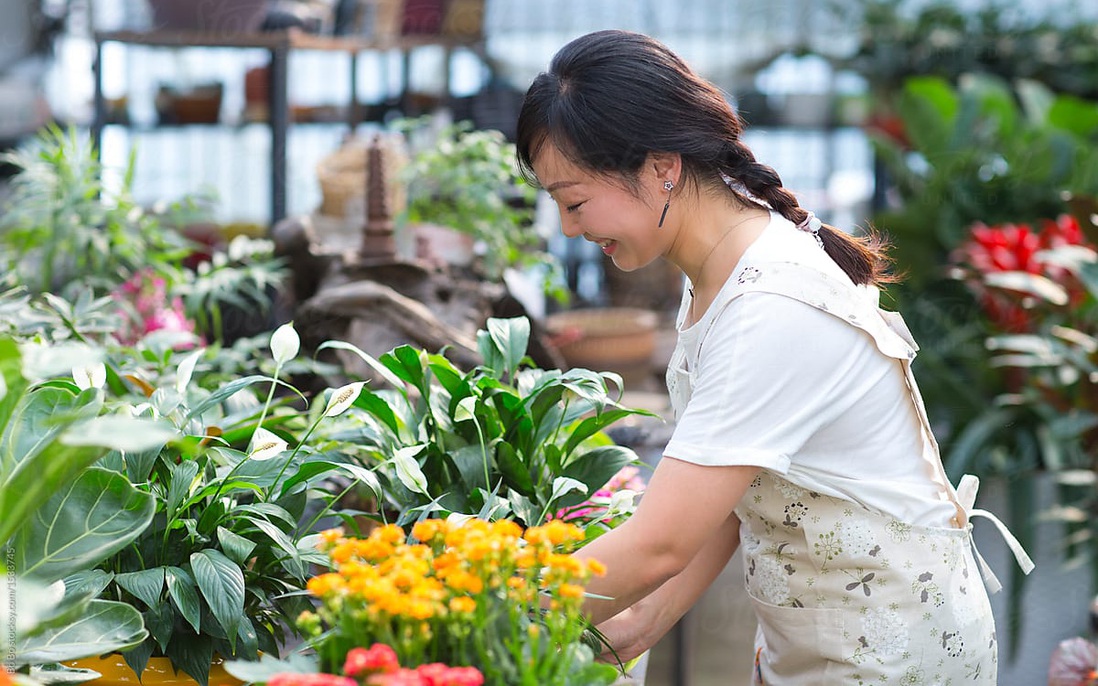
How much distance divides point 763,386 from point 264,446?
548 mm

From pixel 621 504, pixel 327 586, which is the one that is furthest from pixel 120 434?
pixel 621 504

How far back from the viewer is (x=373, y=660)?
0.74 meters

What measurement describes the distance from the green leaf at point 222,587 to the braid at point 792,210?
2.19ft

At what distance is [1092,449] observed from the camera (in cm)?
297

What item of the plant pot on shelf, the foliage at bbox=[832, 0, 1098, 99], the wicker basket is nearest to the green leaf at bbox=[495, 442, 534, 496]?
the wicker basket

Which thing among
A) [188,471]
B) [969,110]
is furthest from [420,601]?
[969,110]

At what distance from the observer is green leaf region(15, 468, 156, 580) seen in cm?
94

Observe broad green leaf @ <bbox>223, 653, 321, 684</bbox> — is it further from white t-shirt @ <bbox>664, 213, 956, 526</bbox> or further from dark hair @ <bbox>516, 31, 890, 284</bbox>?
dark hair @ <bbox>516, 31, 890, 284</bbox>

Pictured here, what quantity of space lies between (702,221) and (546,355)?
1116mm

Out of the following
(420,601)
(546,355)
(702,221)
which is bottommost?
(546,355)

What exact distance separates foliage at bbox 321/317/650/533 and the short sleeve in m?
0.22

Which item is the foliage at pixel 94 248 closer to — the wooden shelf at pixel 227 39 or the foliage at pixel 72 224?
the foliage at pixel 72 224

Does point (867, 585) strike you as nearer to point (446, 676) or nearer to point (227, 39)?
point (446, 676)

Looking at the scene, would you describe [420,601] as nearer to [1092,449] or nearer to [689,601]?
[689,601]
